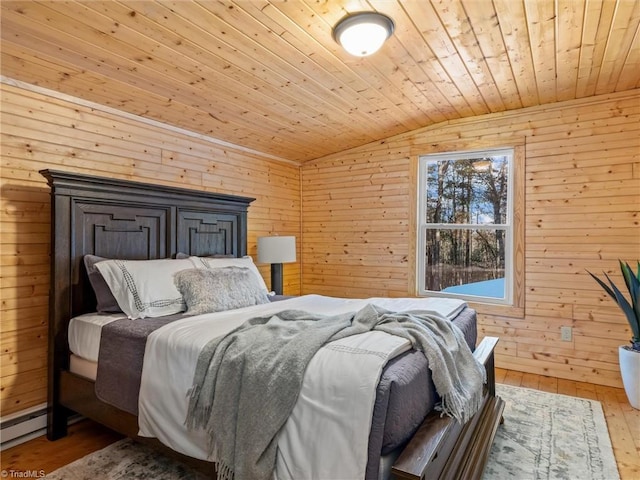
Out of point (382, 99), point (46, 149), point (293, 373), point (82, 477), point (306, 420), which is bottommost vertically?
point (82, 477)

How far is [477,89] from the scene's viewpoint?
3205mm

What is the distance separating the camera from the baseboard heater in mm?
2332

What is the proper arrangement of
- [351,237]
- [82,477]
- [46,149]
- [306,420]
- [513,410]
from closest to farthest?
[306,420]
[82,477]
[46,149]
[513,410]
[351,237]

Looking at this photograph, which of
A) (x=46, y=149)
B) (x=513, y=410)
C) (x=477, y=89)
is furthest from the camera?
(x=477, y=89)

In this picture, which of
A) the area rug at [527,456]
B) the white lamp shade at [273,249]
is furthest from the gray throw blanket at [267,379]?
the white lamp shade at [273,249]

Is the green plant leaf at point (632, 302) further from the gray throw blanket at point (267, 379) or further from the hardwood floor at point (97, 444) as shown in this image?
the gray throw blanket at point (267, 379)

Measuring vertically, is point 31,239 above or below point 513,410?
above

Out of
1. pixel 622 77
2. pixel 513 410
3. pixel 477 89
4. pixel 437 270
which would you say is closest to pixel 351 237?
pixel 437 270

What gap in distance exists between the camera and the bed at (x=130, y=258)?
4.95 ft

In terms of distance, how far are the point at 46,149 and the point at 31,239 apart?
2.02 feet

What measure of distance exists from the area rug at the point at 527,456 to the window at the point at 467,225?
136 centimetres

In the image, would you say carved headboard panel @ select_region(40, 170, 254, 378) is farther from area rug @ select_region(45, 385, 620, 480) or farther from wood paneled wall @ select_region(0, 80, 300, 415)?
area rug @ select_region(45, 385, 620, 480)

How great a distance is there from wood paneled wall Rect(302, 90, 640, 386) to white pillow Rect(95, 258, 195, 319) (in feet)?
8.47

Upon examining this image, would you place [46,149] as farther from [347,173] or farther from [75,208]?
[347,173]
